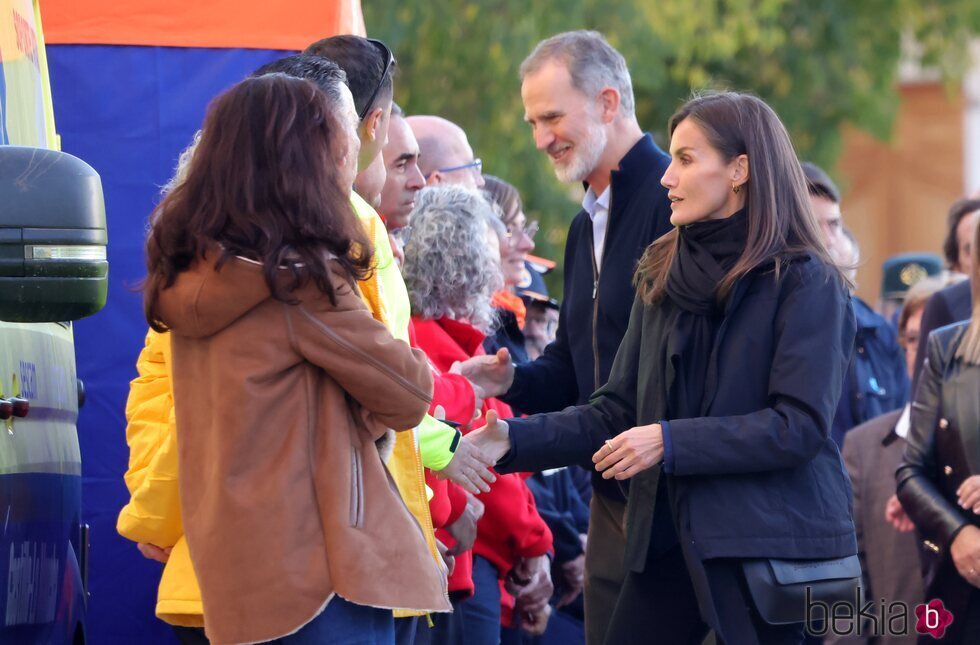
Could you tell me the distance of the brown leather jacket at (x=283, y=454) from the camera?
304cm

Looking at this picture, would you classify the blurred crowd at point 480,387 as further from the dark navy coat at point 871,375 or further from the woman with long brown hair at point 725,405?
the dark navy coat at point 871,375

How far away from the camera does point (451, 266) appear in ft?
16.1

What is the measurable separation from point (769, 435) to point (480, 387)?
1244 millimetres

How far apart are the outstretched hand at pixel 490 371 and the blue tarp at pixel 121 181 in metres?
1.41

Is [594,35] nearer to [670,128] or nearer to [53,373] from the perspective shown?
[670,128]

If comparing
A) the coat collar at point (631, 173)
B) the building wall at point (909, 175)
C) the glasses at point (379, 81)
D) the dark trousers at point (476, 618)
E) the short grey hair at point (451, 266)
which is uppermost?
the glasses at point (379, 81)

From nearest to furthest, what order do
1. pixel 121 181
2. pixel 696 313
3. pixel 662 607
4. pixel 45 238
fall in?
1. pixel 45 238
2. pixel 696 313
3. pixel 662 607
4. pixel 121 181

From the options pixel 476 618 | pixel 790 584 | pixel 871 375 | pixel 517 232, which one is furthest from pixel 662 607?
pixel 871 375

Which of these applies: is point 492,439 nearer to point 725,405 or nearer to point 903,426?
point 725,405

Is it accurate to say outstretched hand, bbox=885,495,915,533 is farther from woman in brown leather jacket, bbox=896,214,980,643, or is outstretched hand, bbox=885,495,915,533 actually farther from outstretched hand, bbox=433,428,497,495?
outstretched hand, bbox=433,428,497,495

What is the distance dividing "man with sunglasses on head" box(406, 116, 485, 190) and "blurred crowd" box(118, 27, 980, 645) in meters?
0.01

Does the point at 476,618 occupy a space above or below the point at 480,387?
below

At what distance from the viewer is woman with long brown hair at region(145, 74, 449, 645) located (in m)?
3.04

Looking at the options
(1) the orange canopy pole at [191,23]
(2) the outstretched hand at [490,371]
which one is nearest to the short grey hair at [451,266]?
(2) the outstretched hand at [490,371]
